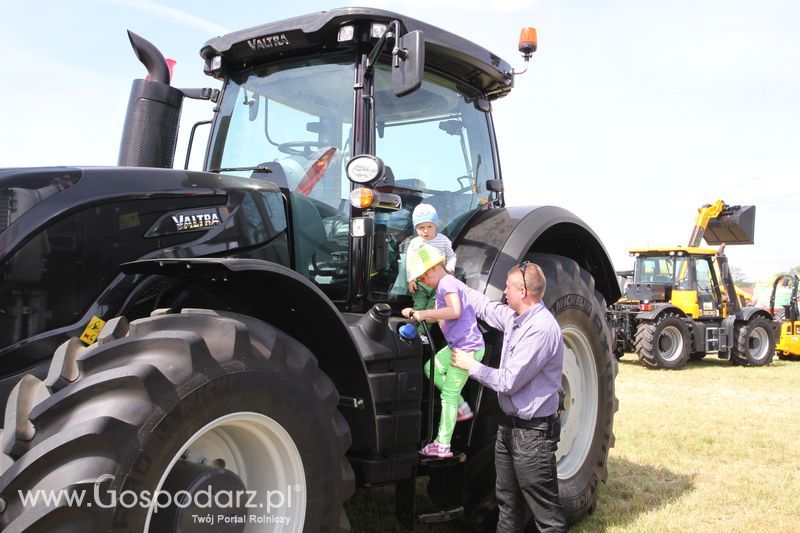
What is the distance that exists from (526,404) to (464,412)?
391mm

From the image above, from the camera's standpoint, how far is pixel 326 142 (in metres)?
3.49

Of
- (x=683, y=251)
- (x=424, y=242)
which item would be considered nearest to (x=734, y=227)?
(x=683, y=251)

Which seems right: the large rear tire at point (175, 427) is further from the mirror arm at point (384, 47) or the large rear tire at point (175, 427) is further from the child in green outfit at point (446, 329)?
the mirror arm at point (384, 47)

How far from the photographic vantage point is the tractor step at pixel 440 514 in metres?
3.27

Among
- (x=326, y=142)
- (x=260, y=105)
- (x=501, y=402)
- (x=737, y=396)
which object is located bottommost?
(x=737, y=396)

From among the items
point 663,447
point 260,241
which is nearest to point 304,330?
point 260,241

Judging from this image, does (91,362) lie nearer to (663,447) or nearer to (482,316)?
(482,316)

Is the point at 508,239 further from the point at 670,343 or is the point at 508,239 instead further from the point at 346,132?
the point at 670,343

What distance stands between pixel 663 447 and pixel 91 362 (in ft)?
17.8

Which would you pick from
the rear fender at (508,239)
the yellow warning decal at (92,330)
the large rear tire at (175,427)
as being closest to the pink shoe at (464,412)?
the rear fender at (508,239)

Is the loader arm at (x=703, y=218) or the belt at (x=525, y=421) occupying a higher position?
the loader arm at (x=703, y=218)

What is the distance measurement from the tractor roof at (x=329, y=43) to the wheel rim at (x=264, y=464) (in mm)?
1958

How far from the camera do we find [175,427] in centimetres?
212

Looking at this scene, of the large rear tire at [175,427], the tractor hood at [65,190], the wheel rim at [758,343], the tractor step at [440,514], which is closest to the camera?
the large rear tire at [175,427]
